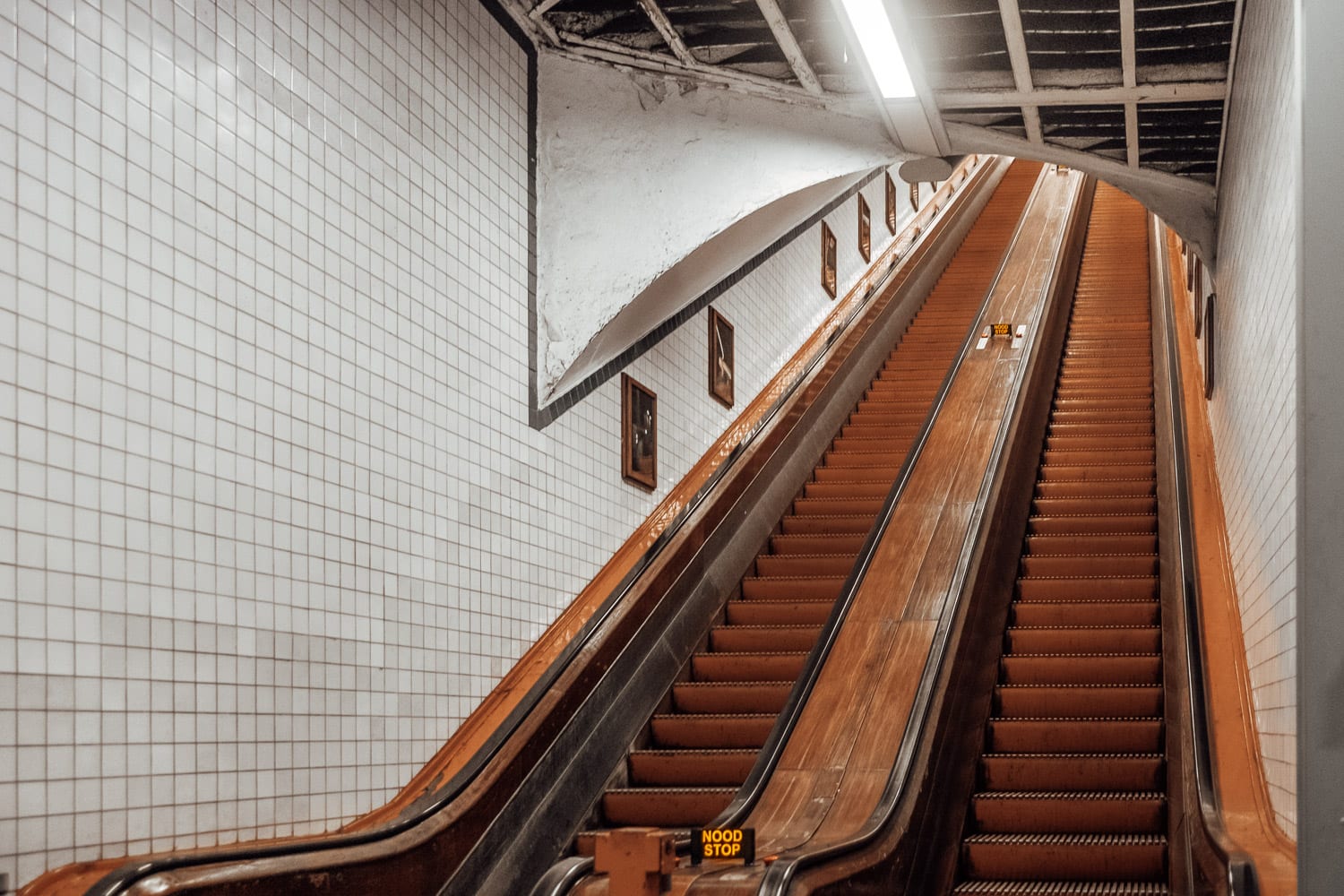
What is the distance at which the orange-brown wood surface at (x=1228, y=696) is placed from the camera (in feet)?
12.3

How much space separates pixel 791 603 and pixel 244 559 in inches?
167

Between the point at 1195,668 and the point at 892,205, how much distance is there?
11.7m

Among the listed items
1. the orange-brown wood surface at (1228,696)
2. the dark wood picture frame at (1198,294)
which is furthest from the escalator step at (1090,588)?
the dark wood picture frame at (1198,294)

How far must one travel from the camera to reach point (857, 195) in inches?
564

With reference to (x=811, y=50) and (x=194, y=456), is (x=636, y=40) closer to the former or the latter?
(x=811, y=50)

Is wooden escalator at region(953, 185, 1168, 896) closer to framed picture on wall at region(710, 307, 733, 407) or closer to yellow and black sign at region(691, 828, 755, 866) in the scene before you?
yellow and black sign at region(691, 828, 755, 866)

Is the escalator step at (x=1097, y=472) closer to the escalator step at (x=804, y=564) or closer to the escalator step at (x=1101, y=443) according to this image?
the escalator step at (x=1101, y=443)

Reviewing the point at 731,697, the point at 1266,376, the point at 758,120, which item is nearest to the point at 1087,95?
the point at 758,120

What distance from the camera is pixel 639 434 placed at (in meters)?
7.88

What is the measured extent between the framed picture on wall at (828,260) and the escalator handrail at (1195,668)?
361cm

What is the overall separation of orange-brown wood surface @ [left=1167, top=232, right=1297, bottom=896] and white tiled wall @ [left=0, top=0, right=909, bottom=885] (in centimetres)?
304

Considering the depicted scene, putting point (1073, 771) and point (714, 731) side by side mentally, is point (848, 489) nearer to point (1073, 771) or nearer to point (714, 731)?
point (714, 731)

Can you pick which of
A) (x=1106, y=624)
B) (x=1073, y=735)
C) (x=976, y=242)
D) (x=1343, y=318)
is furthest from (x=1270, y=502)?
(x=976, y=242)

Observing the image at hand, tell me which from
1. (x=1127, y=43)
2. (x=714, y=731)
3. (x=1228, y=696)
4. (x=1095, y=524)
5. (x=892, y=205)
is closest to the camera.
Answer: (x=1228, y=696)
